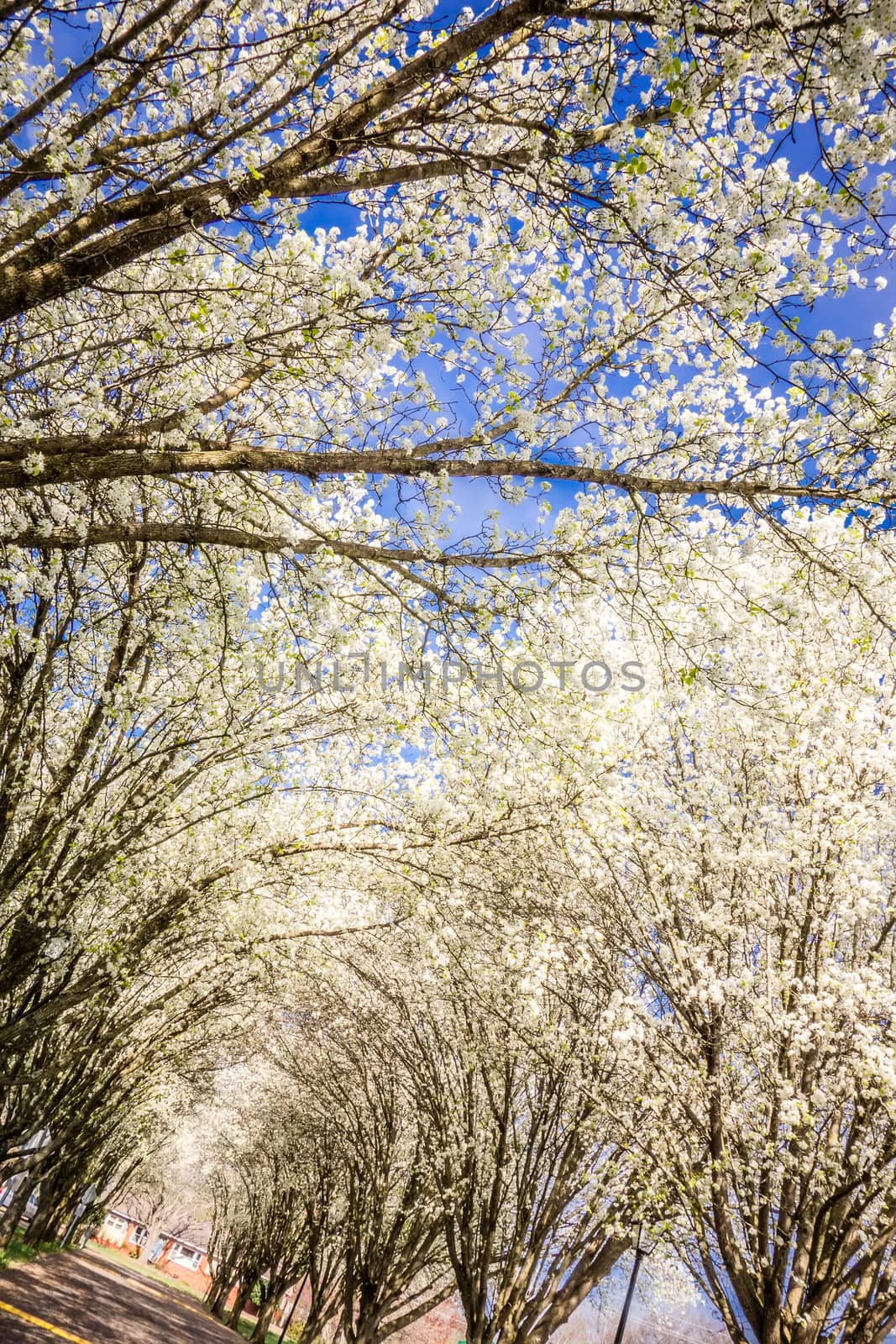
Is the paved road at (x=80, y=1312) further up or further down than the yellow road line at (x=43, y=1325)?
further down

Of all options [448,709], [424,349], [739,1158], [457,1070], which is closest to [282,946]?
[457,1070]

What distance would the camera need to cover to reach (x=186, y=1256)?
62594 mm

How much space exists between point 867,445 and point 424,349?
262cm

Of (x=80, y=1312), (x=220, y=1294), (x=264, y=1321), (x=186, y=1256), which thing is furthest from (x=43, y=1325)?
(x=186, y=1256)

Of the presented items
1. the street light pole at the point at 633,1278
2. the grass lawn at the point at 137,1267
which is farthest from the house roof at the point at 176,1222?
the street light pole at the point at 633,1278

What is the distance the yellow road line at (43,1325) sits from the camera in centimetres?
1046

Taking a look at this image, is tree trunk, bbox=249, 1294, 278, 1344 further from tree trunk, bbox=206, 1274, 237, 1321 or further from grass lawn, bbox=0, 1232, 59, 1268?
tree trunk, bbox=206, 1274, 237, 1321

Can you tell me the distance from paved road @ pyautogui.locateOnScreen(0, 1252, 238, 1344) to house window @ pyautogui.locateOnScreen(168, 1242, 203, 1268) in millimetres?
48010

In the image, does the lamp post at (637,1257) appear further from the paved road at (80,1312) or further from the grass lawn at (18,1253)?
the grass lawn at (18,1253)

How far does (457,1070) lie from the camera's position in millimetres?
12617

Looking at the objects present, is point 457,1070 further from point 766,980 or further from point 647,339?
point 647,339

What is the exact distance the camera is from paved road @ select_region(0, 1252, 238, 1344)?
10.4 m

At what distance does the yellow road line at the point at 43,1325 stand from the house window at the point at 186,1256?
206ft

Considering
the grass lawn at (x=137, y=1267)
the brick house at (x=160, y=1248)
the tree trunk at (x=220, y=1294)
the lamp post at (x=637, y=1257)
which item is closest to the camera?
the lamp post at (x=637, y=1257)
